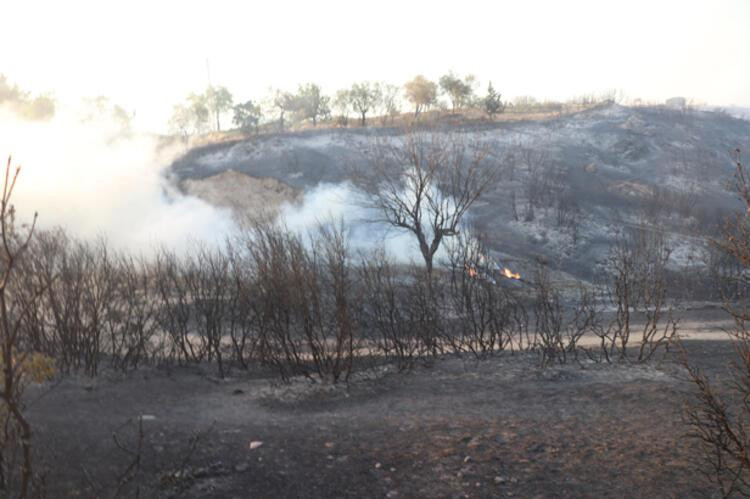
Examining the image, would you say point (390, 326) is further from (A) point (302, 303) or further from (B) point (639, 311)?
(B) point (639, 311)

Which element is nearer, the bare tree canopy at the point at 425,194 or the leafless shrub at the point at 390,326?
the leafless shrub at the point at 390,326

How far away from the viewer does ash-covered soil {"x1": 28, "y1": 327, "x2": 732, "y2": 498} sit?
18.0 ft

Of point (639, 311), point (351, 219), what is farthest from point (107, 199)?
point (639, 311)

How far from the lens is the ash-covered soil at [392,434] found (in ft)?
A: 18.0

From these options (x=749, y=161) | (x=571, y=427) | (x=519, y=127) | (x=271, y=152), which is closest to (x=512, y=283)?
(x=571, y=427)

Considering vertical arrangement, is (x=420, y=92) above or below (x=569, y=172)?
above

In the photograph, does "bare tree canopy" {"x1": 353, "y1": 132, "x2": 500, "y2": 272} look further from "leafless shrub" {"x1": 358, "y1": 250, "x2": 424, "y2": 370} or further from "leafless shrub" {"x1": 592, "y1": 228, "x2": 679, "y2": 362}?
"leafless shrub" {"x1": 358, "y1": 250, "x2": 424, "y2": 370}

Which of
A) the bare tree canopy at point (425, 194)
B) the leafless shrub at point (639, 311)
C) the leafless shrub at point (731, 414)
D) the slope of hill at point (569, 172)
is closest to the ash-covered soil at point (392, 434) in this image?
the leafless shrub at point (731, 414)

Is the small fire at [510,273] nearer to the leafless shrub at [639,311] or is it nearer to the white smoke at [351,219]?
the white smoke at [351,219]

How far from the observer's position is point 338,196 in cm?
2812

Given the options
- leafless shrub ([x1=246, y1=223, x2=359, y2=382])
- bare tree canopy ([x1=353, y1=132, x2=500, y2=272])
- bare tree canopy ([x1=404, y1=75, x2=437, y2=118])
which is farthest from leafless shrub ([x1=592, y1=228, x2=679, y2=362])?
bare tree canopy ([x1=404, y1=75, x2=437, y2=118])

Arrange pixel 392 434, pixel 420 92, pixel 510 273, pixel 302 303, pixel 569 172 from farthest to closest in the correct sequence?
pixel 420 92 → pixel 569 172 → pixel 510 273 → pixel 302 303 → pixel 392 434

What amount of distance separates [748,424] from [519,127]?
35.7 m

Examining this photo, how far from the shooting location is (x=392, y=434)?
22.4 feet
